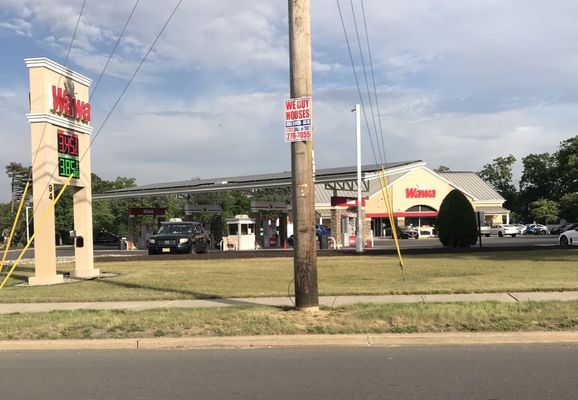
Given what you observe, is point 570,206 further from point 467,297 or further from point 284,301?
point 284,301

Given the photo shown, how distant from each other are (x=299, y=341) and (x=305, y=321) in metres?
0.79

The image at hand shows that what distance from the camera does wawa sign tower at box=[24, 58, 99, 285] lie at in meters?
15.1

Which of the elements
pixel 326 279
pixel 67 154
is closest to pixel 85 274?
pixel 67 154

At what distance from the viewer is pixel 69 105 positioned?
1622 centimetres

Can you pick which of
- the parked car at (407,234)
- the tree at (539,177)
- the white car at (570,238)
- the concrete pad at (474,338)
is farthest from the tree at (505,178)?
the concrete pad at (474,338)

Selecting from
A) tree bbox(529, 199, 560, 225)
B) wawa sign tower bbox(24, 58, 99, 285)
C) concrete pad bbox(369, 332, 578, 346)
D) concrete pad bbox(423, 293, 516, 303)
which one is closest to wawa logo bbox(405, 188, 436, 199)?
tree bbox(529, 199, 560, 225)

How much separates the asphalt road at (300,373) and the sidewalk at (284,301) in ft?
8.85

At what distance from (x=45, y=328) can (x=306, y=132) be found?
522 cm

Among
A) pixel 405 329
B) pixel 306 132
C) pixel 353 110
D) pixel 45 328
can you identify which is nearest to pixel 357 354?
pixel 405 329

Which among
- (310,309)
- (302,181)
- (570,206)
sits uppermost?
(570,206)

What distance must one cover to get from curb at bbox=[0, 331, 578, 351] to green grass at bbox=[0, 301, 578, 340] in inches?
8.2

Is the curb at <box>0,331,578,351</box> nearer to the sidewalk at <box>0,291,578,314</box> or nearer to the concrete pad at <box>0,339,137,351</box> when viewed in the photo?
the concrete pad at <box>0,339,137,351</box>

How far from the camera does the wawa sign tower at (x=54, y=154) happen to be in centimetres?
1510

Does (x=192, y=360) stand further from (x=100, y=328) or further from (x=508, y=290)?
(x=508, y=290)
